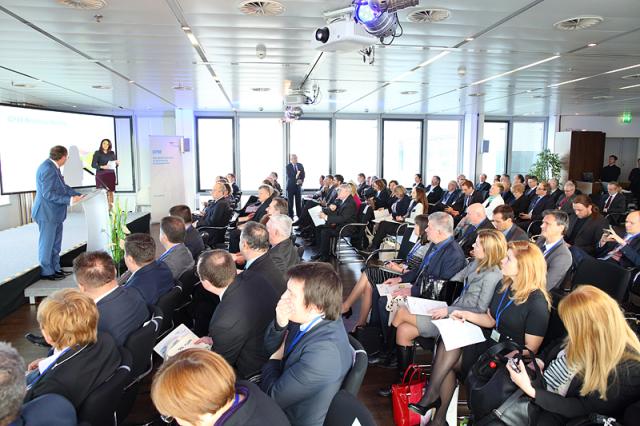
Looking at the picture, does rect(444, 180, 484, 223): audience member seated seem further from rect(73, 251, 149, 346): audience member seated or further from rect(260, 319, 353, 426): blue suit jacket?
rect(260, 319, 353, 426): blue suit jacket

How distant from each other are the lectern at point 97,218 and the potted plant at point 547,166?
12932 millimetres

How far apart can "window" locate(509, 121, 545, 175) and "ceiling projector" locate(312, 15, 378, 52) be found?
1322cm

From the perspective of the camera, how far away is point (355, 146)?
14570 mm

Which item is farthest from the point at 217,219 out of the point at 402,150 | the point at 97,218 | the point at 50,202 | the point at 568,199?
the point at 402,150

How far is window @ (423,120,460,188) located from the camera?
1491 centimetres

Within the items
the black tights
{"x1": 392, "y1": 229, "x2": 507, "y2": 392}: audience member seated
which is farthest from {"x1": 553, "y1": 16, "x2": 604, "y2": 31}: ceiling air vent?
the black tights

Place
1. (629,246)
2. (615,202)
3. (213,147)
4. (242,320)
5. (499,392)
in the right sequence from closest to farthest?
1. (499,392)
2. (242,320)
3. (629,246)
4. (615,202)
5. (213,147)

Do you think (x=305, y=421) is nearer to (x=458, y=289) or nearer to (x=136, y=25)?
(x=458, y=289)

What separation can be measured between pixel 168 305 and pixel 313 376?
5.37ft

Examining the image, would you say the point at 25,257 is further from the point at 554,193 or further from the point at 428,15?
the point at 554,193

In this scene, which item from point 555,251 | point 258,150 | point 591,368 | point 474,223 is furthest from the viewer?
point 258,150

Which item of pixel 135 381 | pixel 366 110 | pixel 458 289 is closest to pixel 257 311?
pixel 135 381

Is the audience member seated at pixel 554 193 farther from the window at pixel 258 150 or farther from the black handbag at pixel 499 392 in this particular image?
the window at pixel 258 150

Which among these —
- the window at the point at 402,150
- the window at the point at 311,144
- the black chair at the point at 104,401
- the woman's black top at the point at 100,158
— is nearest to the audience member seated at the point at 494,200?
the window at the point at 402,150
